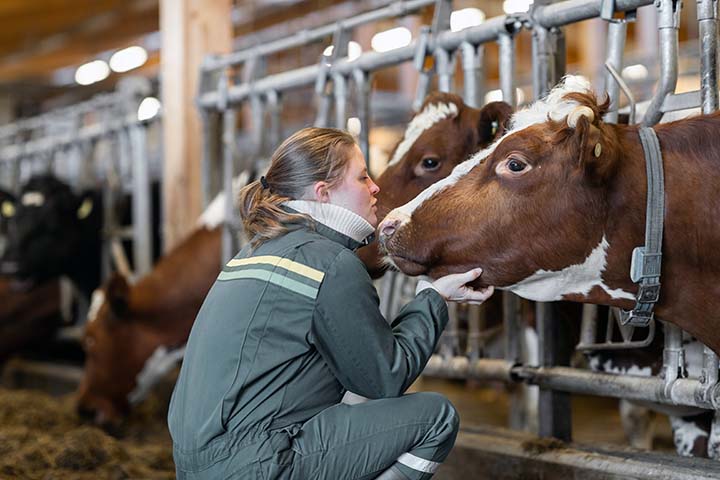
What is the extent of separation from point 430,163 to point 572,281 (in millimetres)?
1107

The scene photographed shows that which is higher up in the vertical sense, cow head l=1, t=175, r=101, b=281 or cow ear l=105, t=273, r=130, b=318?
cow head l=1, t=175, r=101, b=281

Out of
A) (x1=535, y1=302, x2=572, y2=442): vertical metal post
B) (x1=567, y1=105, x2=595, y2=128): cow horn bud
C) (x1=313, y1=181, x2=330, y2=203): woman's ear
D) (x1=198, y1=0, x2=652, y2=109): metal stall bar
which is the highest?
(x1=198, y1=0, x2=652, y2=109): metal stall bar

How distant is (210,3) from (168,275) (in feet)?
5.22

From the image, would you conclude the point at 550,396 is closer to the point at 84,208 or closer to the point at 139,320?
the point at 139,320

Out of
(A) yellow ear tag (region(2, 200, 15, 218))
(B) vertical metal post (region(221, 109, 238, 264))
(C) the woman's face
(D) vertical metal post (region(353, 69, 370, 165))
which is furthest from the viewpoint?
(A) yellow ear tag (region(2, 200, 15, 218))

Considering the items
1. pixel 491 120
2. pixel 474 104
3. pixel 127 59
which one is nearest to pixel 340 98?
pixel 474 104

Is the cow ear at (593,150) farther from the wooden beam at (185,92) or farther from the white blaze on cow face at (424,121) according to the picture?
the wooden beam at (185,92)

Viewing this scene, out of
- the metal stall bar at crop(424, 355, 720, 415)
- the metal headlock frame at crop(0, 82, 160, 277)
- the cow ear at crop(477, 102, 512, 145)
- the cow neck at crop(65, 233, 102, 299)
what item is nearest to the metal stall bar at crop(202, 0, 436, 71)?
the cow ear at crop(477, 102, 512, 145)

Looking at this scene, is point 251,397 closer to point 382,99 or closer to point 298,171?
point 298,171

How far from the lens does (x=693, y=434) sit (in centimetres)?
349

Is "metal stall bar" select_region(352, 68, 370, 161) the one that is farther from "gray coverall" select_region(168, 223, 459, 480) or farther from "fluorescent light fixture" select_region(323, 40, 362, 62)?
"gray coverall" select_region(168, 223, 459, 480)

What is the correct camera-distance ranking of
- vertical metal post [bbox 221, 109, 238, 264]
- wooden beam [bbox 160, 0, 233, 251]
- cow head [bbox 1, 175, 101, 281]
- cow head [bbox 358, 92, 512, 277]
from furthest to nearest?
cow head [bbox 1, 175, 101, 281] < wooden beam [bbox 160, 0, 233, 251] < vertical metal post [bbox 221, 109, 238, 264] < cow head [bbox 358, 92, 512, 277]

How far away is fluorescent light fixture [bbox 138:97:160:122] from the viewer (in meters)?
6.22

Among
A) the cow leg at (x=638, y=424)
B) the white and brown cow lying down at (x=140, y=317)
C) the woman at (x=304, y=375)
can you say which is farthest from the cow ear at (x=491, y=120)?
the white and brown cow lying down at (x=140, y=317)
